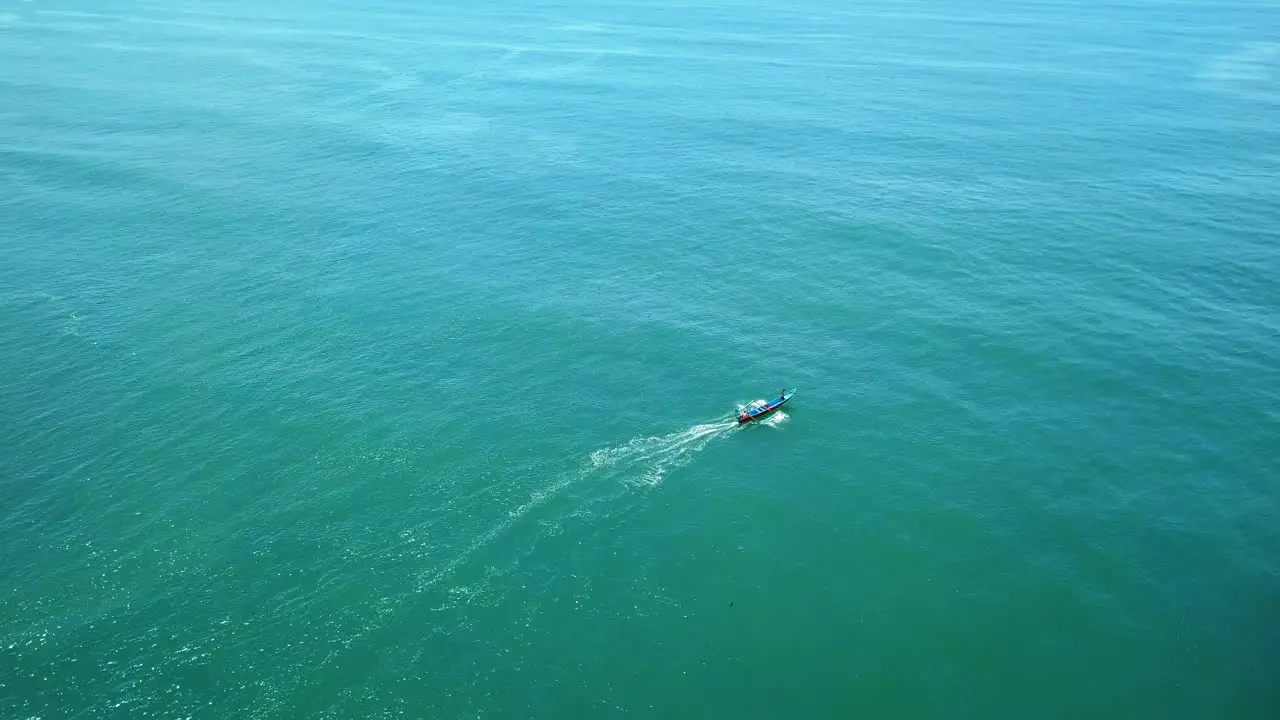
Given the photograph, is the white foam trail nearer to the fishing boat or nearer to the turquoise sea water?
the turquoise sea water

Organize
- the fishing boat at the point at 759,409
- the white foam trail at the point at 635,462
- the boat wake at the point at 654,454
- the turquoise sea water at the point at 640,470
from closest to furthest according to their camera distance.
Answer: the turquoise sea water at the point at 640,470, the white foam trail at the point at 635,462, the boat wake at the point at 654,454, the fishing boat at the point at 759,409

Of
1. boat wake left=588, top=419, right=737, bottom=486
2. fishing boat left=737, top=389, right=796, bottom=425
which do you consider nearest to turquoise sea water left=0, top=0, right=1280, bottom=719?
boat wake left=588, top=419, right=737, bottom=486

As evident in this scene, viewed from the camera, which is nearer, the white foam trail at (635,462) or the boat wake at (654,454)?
the white foam trail at (635,462)

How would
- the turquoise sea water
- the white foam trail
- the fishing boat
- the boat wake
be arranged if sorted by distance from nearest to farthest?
the turquoise sea water < the white foam trail < the boat wake < the fishing boat

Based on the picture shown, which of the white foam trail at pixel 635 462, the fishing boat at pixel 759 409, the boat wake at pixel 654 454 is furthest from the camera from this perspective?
the fishing boat at pixel 759 409

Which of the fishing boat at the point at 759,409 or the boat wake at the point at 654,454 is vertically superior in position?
the fishing boat at the point at 759,409

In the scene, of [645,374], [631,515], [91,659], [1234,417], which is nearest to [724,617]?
[631,515]

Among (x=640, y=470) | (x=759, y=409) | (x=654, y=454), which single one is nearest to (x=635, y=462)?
(x=640, y=470)

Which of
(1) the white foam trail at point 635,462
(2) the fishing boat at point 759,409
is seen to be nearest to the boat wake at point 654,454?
(1) the white foam trail at point 635,462

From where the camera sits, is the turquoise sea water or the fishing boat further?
the fishing boat

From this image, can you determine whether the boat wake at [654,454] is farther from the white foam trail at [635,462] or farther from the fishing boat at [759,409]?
the fishing boat at [759,409]
